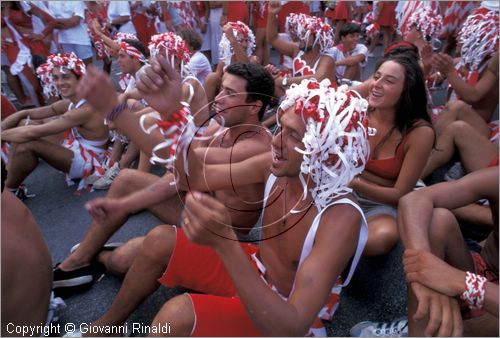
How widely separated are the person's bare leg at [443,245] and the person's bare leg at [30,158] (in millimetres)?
3377

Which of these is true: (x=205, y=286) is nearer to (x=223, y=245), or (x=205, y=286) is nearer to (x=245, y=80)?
(x=223, y=245)

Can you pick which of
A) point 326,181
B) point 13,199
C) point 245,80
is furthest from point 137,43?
point 326,181

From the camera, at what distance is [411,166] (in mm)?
2758

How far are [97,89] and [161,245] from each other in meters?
1.06

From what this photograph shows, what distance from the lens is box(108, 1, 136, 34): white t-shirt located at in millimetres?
6987

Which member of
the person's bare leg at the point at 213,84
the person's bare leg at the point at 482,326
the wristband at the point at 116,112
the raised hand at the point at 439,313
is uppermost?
the wristband at the point at 116,112

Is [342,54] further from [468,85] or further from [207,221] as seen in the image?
[207,221]

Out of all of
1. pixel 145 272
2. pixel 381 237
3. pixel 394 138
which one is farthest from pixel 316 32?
pixel 145 272

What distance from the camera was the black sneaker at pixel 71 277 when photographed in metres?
2.77

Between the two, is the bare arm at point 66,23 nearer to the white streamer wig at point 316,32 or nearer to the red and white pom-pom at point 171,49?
the red and white pom-pom at point 171,49

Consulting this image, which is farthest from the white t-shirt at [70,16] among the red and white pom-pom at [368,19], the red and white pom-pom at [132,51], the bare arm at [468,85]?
the red and white pom-pom at [368,19]

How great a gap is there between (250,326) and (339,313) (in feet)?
3.35

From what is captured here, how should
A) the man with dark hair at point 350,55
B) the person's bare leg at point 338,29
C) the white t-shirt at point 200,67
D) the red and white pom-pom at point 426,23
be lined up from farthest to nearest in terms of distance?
the person's bare leg at point 338,29 → the man with dark hair at point 350,55 → the white t-shirt at point 200,67 → the red and white pom-pom at point 426,23

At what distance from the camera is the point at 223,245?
1.37m
